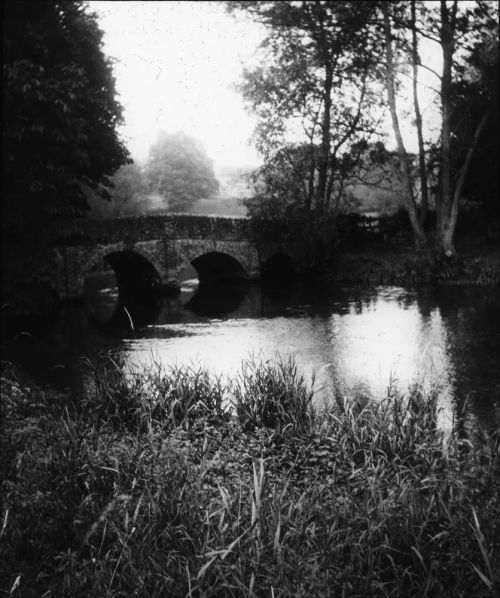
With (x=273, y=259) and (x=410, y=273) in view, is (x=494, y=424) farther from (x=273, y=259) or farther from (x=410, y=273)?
(x=273, y=259)

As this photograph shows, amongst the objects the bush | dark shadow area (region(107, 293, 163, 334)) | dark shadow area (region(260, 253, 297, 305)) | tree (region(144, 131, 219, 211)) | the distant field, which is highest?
tree (region(144, 131, 219, 211))

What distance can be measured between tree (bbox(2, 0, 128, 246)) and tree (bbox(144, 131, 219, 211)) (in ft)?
19.9

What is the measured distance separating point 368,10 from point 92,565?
340 centimetres

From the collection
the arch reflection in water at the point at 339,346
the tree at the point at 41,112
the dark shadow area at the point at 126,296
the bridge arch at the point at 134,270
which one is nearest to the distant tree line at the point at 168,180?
the bridge arch at the point at 134,270

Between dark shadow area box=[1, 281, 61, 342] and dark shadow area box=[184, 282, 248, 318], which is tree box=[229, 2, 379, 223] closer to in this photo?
dark shadow area box=[184, 282, 248, 318]

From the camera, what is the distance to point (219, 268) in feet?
87.7

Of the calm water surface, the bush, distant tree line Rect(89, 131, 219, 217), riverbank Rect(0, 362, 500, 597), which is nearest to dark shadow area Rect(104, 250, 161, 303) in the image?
distant tree line Rect(89, 131, 219, 217)

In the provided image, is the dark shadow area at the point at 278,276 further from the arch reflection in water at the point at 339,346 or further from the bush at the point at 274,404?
the bush at the point at 274,404

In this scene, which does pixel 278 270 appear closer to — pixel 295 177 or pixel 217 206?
pixel 295 177

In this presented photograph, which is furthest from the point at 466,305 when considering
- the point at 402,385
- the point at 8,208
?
the point at 8,208

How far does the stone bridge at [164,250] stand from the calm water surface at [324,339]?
1805 mm

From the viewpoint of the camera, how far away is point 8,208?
563 inches

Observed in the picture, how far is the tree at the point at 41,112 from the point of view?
13.6 meters

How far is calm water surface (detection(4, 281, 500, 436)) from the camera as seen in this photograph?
7664mm
